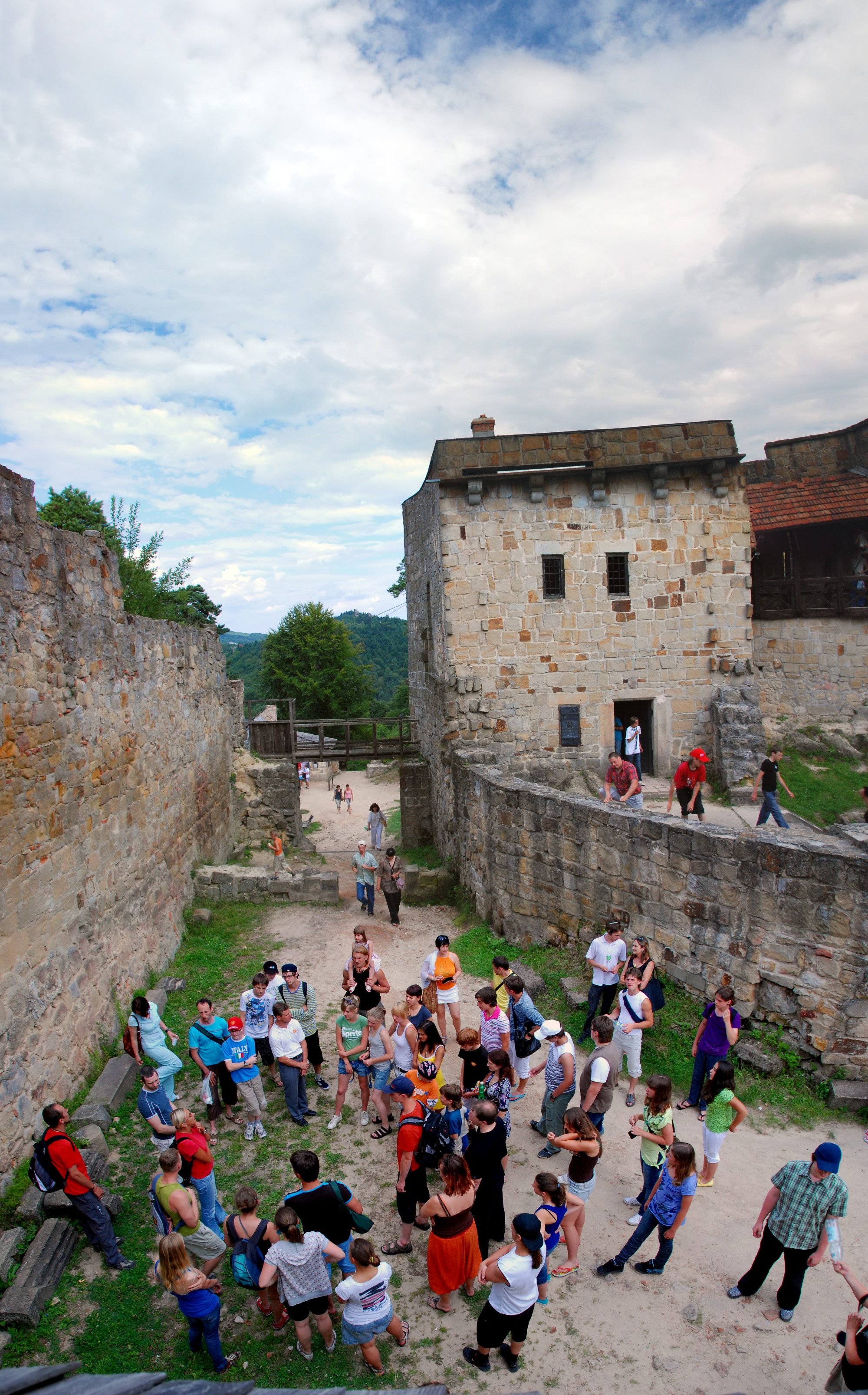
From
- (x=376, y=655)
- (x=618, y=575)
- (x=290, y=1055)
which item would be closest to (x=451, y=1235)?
(x=290, y=1055)

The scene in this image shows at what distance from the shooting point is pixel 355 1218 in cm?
474

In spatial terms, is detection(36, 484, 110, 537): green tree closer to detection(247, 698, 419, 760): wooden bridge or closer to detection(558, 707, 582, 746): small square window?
detection(247, 698, 419, 760): wooden bridge

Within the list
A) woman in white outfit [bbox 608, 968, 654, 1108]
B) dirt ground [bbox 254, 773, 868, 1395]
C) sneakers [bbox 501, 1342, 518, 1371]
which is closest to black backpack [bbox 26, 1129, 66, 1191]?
dirt ground [bbox 254, 773, 868, 1395]

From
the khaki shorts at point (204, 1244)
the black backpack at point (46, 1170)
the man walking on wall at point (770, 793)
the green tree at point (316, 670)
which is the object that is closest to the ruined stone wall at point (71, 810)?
the black backpack at point (46, 1170)

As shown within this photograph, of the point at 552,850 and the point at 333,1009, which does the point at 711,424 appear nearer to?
the point at 552,850

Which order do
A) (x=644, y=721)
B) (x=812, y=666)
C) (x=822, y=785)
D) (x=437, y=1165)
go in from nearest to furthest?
(x=437, y=1165)
(x=822, y=785)
(x=644, y=721)
(x=812, y=666)

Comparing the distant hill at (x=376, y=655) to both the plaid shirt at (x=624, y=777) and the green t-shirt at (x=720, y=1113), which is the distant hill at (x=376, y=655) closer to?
the plaid shirt at (x=624, y=777)

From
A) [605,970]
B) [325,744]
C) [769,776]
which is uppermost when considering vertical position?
[325,744]

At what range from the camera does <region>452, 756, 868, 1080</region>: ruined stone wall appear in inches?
250

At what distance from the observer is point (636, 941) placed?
673cm

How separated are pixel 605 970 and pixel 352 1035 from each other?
2.56 m

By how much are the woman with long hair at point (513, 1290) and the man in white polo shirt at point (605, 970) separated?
310 cm

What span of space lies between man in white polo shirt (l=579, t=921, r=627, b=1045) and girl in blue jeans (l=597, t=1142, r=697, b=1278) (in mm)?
2317

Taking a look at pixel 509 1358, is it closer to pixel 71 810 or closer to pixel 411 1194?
pixel 411 1194
